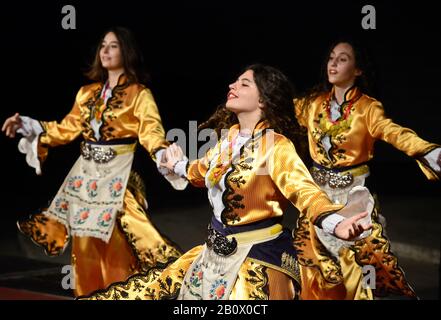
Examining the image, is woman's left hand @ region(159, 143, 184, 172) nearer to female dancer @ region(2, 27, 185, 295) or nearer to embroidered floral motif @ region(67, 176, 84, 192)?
female dancer @ region(2, 27, 185, 295)

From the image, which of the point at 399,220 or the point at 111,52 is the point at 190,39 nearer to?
the point at 111,52

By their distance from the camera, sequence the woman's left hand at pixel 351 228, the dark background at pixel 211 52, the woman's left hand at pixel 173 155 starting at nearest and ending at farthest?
the woman's left hand at pixel 351 228, the woman's left hand at pixel 173 155, the dark background at pixel 211 52

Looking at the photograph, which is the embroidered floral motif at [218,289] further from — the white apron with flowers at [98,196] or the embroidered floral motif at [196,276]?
the white apron with flowers at [98,196]

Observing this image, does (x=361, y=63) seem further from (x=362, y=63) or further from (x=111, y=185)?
(x=111, y=185)

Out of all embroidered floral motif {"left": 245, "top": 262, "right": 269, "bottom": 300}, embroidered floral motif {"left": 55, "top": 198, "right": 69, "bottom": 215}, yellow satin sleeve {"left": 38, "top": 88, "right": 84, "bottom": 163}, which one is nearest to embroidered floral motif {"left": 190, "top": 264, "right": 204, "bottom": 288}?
embroidered floral motif {"left": 245, "top": 262, "right": 269, "bottom": 300}

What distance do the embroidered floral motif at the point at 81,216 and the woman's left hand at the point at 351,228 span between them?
1.75 meters

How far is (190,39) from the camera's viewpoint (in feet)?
17.9

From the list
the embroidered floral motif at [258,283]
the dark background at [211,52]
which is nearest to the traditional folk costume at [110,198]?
the dark background at [211,52]

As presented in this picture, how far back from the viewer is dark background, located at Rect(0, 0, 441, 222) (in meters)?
5.07

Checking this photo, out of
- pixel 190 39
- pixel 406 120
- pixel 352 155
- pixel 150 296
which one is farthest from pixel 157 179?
pixel 150 296

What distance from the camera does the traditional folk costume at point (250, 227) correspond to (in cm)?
306
